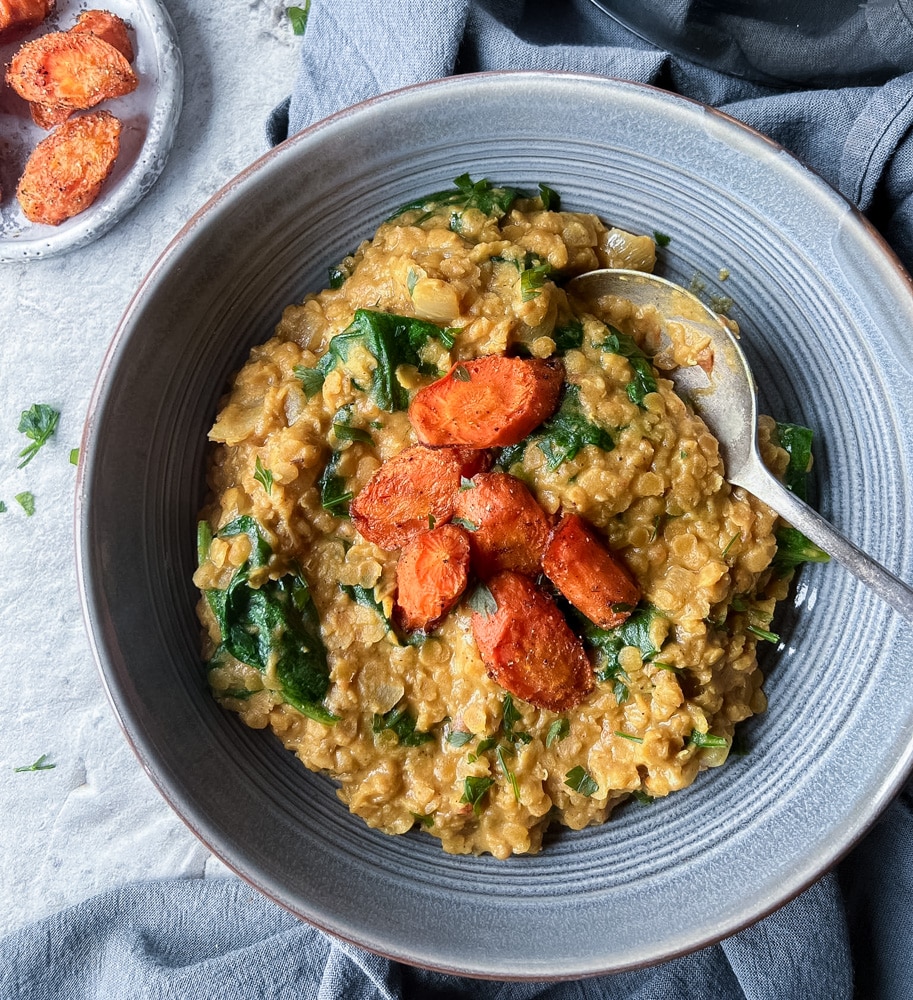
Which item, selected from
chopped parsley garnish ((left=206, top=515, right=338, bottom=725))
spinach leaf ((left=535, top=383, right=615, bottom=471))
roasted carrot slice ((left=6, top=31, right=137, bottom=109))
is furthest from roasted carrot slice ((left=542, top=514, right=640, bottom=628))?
roasted carrot slice ((left=6, top=31, right=137, bottom=109))

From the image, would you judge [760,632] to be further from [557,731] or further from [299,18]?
[299,18]

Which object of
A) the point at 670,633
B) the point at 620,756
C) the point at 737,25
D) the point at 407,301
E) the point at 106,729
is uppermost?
the point at 737,25

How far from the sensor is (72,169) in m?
4.35

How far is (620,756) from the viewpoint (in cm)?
327

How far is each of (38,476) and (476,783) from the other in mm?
2722

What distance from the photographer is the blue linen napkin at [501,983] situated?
153 inches

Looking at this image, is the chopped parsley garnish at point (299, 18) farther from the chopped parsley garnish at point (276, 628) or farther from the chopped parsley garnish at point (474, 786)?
the chopped parsley garnish at point (474, 786)

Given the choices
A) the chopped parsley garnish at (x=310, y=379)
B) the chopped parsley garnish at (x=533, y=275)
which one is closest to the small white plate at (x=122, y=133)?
the chopped parsley garnish at (x=310, y=379)

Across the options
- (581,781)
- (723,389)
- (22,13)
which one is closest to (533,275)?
(723,389)

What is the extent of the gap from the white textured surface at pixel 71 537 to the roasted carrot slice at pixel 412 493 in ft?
6.61

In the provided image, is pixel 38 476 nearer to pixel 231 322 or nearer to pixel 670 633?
pixel 231 322

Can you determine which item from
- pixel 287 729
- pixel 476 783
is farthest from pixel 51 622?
pixel 476 783

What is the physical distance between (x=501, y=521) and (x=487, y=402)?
1.36 ft

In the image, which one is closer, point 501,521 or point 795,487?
point 501,521
